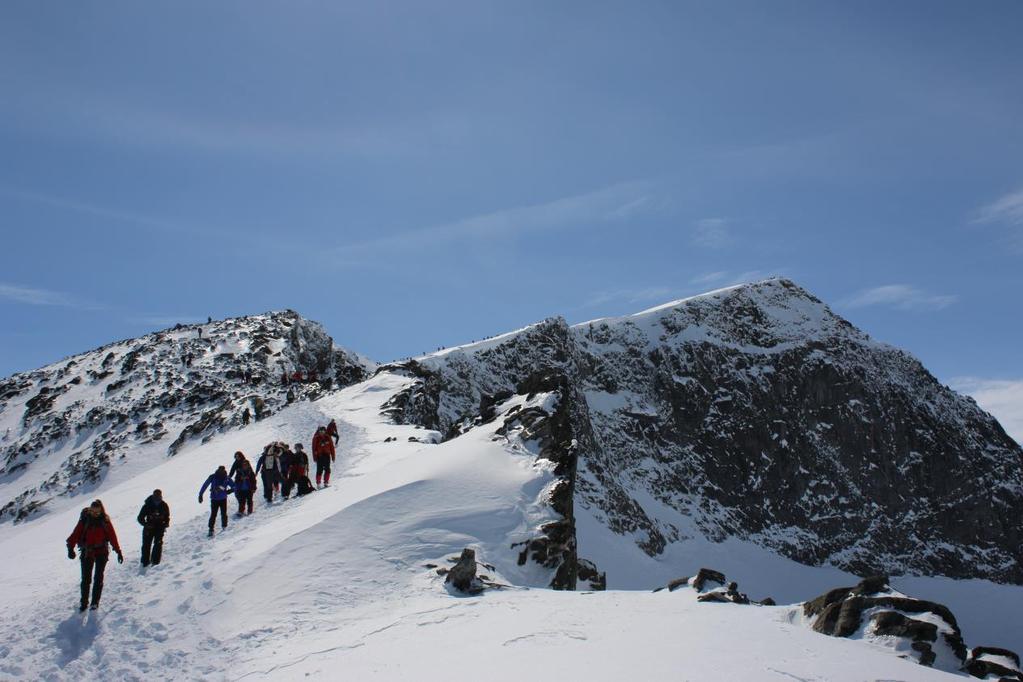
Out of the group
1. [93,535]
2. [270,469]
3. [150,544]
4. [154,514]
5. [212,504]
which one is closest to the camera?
[93,535]

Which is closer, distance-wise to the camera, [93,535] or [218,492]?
[93,535]

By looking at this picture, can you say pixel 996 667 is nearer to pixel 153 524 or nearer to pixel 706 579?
pixel 706 579

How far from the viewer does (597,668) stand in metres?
9.50

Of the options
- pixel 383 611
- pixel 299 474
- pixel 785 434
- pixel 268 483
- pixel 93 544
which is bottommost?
pixel 383 611

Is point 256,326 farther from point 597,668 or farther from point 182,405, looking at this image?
point 597,668

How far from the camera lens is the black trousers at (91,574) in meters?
13.4

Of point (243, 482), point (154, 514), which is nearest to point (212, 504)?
point (243, 482)

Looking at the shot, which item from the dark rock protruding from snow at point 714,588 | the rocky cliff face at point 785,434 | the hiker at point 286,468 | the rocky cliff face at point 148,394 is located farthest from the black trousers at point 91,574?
the rocky cliff face at point 785,434

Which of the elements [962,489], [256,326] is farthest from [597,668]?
[962,489]

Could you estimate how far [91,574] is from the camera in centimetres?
1352

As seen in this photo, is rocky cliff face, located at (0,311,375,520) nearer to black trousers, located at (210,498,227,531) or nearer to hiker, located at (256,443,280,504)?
hiker, located at (256,443,280,504)

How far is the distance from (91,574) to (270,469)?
849cm

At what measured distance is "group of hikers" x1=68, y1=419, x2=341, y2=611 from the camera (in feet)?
44.6

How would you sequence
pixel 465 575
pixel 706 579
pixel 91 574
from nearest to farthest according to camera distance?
pixel 91 574, pixel 465 575, pixel 706 579
